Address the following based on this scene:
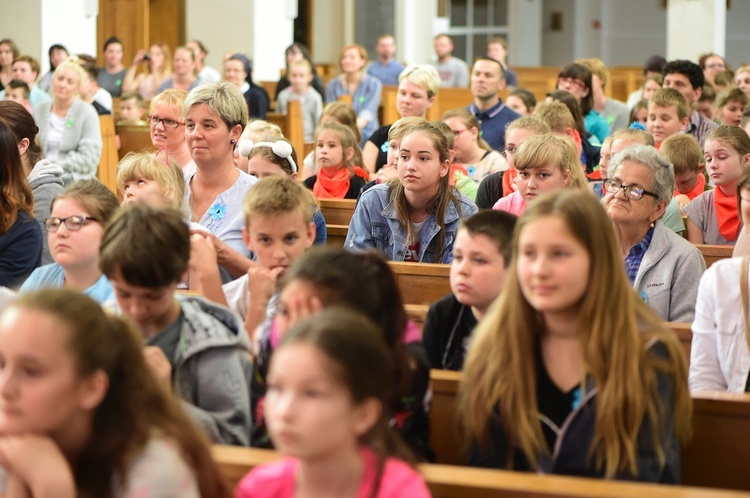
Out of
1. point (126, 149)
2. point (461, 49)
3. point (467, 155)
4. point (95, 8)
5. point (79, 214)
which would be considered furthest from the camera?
point (461, 49)

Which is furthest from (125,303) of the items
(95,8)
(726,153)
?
(95,8)

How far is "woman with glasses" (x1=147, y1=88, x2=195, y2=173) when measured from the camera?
194 inches

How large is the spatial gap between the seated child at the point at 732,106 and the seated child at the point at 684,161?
1.85m

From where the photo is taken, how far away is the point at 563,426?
2211mm

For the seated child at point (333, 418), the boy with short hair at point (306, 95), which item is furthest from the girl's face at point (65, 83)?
the seated child at point (333, 418)

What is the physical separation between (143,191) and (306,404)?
211 centimetres

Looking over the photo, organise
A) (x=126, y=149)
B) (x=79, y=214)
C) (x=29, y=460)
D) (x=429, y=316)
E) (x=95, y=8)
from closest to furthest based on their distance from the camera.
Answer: (x=29, y=460) < (x=429, y=316) < (x=79, y=214) < (x=126, y=149) < (x=95, y=8)

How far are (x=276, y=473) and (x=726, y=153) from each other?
A: 150 inches

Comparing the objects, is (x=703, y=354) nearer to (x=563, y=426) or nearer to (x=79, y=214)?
(x=563, y=426)

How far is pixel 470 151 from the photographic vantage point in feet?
21.2

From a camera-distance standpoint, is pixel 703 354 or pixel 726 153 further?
pixel 726 153

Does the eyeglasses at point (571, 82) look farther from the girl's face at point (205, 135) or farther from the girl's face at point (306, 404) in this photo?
the girl's face at point (306, 404)

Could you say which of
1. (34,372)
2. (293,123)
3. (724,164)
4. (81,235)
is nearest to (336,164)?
(724,164)

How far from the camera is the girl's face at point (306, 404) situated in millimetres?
1745
